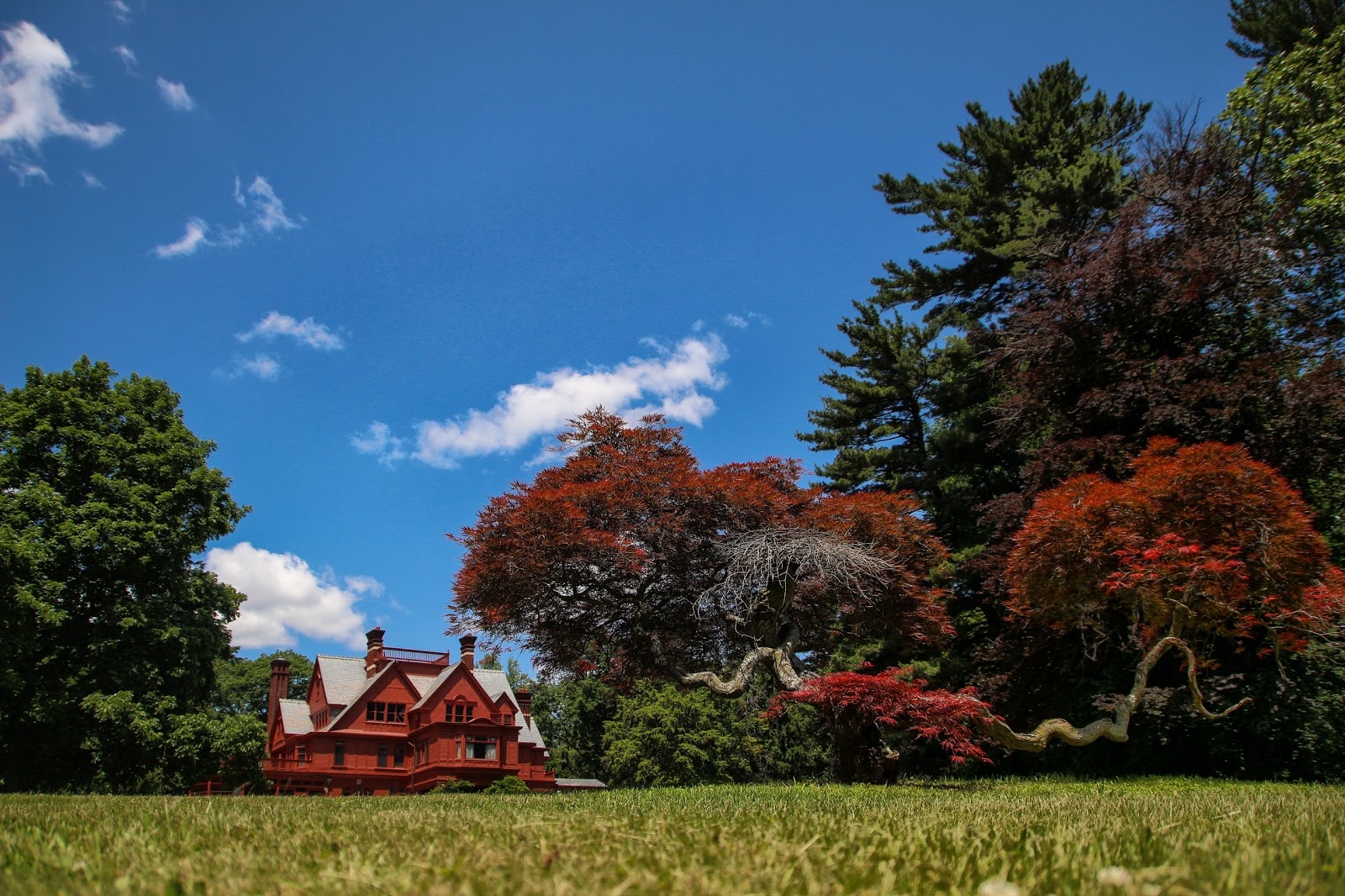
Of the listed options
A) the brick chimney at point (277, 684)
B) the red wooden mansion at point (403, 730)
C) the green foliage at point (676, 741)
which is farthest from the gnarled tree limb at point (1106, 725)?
the brick chimney at point (277, 684)

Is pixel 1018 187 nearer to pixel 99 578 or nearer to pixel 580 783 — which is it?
pixel 99 578

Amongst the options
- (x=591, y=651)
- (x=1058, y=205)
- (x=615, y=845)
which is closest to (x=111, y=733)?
(x=591, y=651)

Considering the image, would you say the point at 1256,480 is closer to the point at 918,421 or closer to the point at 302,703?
the point at 918,421

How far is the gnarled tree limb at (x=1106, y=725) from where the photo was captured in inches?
440

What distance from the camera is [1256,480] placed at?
426 inches

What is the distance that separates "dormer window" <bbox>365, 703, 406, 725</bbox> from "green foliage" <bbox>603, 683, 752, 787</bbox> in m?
9.90

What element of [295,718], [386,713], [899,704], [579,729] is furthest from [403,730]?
[899,704]

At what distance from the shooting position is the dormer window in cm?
3522

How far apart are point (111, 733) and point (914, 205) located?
2418 centimetres

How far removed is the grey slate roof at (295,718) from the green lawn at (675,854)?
1545 inches

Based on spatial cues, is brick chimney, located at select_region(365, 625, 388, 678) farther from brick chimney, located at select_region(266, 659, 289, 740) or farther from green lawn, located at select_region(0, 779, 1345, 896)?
green lawn, located at select_region(0, 779, 1345, 896)

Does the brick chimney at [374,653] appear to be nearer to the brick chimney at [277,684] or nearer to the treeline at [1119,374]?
the brick chimney at [277,684]

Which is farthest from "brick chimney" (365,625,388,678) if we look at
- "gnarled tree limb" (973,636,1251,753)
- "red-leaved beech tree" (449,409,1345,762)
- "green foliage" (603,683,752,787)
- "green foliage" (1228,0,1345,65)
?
"green foliage" (1228,0,1345,65)

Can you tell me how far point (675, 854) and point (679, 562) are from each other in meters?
10.8
